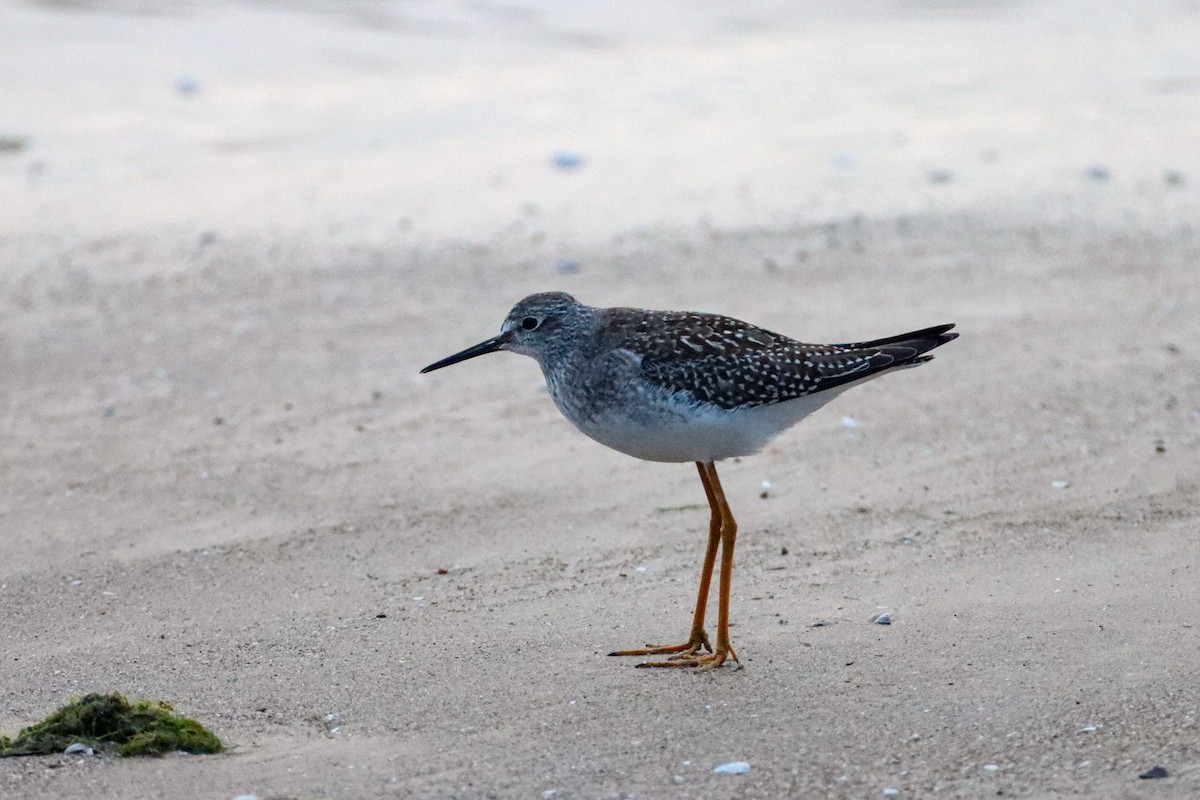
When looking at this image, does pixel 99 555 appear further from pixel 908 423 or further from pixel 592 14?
pixel 592 14

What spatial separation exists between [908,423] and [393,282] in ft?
13.4

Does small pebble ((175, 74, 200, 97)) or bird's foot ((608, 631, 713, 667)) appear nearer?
bird's foot ((608, 631, 713, 667))

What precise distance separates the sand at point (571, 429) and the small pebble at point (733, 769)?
0.05m

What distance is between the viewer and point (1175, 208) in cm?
1193

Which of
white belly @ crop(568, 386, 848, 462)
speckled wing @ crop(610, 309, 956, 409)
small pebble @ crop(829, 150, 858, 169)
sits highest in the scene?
speckled wing @ crop(610, 309, 956, 409)

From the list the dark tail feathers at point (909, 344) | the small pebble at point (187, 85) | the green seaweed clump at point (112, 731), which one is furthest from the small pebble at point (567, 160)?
the green seaweed clump at point (112, 731)

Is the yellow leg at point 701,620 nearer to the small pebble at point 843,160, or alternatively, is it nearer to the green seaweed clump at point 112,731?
the green seaweed clump at point 112,731

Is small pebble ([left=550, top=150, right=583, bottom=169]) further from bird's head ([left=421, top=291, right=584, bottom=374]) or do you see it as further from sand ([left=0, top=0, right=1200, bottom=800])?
bird's head ([left=421, top=291, right=584, bottom=374])

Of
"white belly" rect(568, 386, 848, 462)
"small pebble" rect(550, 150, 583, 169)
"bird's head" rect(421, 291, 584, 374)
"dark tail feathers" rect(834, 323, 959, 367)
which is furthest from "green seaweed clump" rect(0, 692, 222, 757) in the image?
"small pebble" rect(550, 150, 583, 169)

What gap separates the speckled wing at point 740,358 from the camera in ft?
20.1

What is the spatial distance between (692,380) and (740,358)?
0.89 feet

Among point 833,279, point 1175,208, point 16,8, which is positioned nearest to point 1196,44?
point 1175,208

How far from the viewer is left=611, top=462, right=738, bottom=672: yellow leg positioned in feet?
19.6

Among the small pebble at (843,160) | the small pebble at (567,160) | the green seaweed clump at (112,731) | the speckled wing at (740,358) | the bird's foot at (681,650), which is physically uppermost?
the speckled wing at (740,358)
